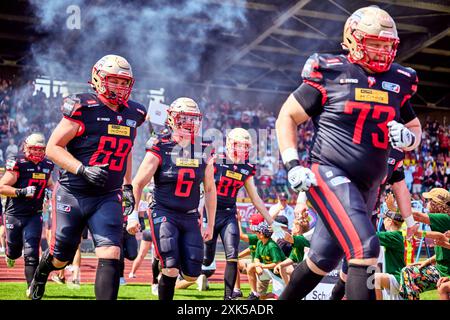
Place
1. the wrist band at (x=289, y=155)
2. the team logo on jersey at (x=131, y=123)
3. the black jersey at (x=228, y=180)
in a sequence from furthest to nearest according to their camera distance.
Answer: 1. the black jersey at (x=228, y=180)
2. the team logo on jersey at (x=131, y=123)
3. the wrist band at (x=289, y=155)

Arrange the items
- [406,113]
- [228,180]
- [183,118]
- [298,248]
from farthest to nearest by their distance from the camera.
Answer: [228,180] → [298,248] → [183,118] → [406,113]

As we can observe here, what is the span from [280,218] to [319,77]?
20.1 feet

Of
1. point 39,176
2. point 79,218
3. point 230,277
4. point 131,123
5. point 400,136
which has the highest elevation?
point 131,123

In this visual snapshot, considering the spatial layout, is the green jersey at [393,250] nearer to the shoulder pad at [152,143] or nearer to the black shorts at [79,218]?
the shoulder pad at [152,143]

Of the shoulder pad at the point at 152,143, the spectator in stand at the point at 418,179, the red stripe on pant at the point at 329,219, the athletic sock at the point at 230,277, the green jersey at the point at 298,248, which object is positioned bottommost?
the athletic sock at the point at 230,277

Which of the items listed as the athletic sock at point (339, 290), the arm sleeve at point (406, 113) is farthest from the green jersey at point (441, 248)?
the arm sleeve at point (406, 113)

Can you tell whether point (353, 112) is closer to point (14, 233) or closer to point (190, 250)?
point (190, 250)

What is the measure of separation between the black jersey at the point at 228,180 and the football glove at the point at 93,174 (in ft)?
10.7

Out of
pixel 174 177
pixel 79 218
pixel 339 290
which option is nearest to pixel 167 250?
pixel 174 177

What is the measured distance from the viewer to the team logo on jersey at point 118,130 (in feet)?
16.7

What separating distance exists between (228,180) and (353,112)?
4.16 meters

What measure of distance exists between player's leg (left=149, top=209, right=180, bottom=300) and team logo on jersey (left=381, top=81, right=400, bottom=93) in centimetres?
265

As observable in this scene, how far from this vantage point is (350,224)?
376 centimetres
